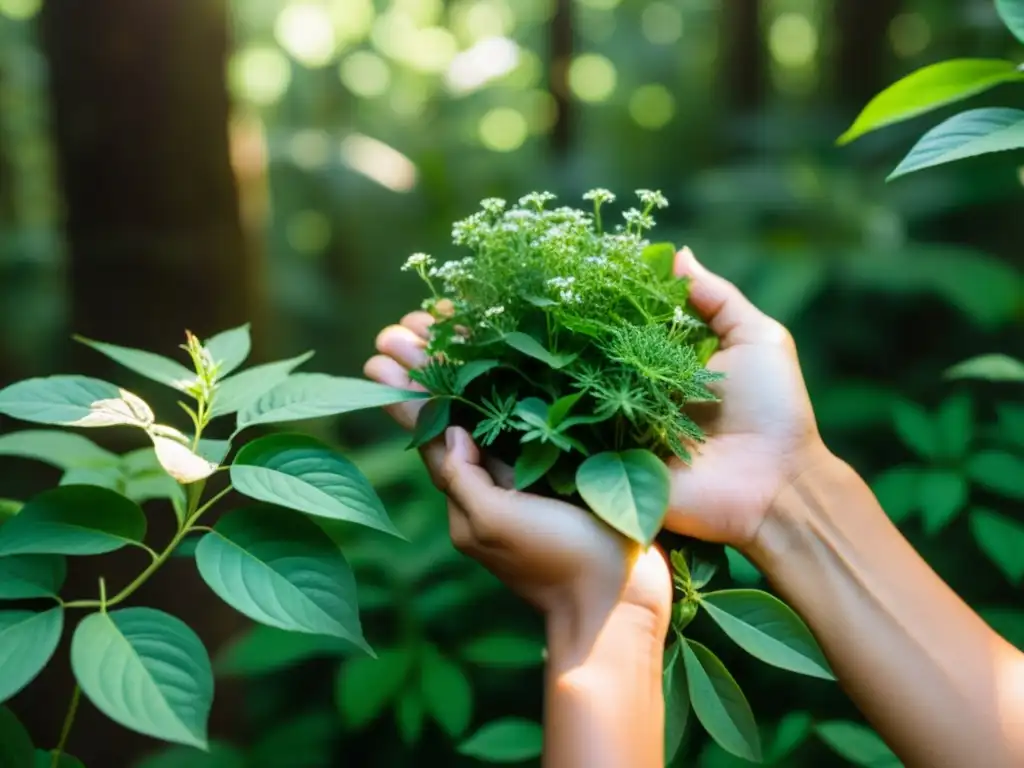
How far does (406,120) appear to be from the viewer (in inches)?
157

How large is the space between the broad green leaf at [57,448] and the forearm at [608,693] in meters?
0.47

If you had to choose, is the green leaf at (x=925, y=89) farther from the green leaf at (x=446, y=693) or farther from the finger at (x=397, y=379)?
the green leaf at (x=446, y=693)

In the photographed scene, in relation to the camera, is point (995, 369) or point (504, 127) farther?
point (504, 127)

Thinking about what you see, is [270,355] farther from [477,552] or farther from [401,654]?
[477,552]

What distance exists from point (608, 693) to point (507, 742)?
0.25 metres

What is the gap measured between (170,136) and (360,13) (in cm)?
382

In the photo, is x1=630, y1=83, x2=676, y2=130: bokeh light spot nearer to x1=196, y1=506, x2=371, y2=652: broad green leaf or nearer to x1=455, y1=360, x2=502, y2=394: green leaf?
x1=455, y1=360, x2=502, y2=394: green leaf

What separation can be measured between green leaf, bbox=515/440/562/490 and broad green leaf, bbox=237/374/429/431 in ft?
0.32

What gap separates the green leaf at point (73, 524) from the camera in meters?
0.54

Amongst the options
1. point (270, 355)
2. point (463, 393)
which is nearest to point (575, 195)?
point (270, 355)

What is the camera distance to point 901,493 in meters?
0.94

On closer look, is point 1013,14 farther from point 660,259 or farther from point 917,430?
point 917,430

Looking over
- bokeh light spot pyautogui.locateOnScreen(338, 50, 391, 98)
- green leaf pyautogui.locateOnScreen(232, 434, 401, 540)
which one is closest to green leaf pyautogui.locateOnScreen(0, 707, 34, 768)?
green leaf pyautogui.locateOnScreen(232, 434, 401, 540)

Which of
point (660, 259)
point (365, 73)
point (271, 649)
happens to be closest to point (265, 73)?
point (365, 73)
